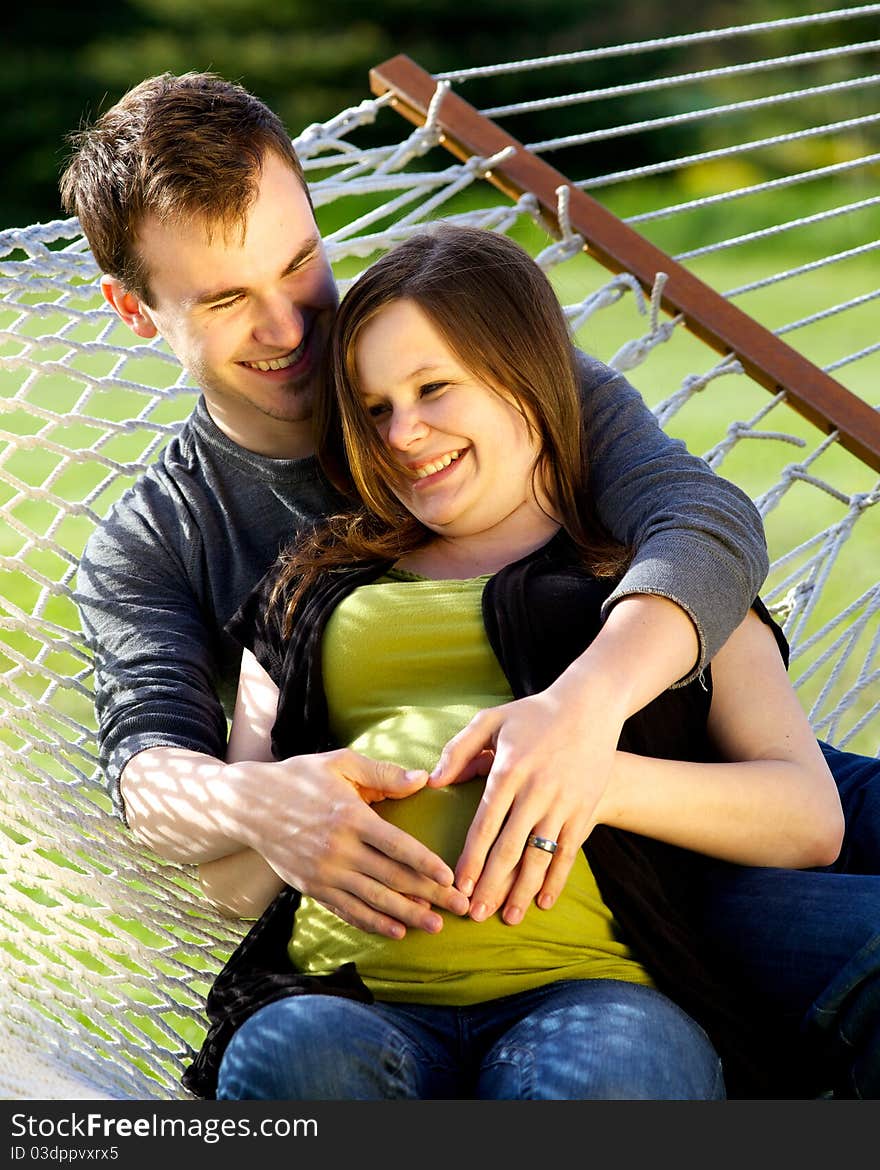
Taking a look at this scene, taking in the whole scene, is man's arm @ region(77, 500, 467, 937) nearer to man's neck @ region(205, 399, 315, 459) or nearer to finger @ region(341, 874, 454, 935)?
finger @ region(341, 874, 454, 935)

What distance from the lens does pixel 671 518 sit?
4.46 feet

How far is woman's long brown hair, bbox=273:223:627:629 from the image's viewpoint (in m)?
1.44

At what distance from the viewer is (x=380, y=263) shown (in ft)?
4.89

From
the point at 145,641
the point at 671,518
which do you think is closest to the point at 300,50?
the point at 145,641

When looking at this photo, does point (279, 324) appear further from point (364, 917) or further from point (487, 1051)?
point (487, 1051)

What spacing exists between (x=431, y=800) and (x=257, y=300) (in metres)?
0.56

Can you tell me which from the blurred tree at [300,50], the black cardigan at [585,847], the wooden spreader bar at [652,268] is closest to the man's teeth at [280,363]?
the black cardigan at [585,847]

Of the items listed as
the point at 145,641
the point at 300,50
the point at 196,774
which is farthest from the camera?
the point at 300,50

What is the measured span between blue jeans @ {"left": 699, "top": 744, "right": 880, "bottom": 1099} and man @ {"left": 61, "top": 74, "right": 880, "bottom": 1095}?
177 millimetres

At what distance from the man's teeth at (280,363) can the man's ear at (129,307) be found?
0.47 feet

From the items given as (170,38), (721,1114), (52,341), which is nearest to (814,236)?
(170,38)

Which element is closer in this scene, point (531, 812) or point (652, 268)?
point (531, 812)

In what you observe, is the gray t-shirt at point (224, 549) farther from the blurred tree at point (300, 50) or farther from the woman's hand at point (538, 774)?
the blurred tree at point (300, 50)

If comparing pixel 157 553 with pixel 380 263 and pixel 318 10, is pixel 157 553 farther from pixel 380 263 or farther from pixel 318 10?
pixel 318 10
